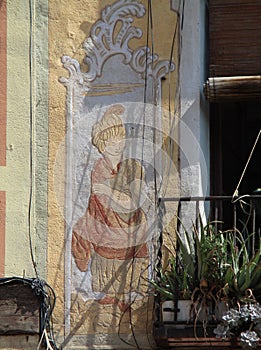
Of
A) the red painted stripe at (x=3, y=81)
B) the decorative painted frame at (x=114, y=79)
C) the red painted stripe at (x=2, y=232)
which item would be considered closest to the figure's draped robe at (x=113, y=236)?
the decorative painted frame at (x=114, y=79)

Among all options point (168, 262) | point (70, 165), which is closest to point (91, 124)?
point (70, 165)

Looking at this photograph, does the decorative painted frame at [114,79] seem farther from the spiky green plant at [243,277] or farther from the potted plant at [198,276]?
the spiky green plant at [243,277]

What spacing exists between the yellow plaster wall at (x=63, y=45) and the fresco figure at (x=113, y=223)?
16 cm

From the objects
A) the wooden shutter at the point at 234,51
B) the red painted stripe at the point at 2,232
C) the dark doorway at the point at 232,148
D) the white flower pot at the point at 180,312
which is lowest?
the white flower pot at the point at 180,312

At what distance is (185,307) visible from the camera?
10.8 m

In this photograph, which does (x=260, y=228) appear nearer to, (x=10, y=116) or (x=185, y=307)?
(x=185, y=307)

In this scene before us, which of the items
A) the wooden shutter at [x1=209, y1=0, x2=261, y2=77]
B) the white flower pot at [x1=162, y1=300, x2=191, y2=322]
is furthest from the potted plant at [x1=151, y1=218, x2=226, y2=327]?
the wooden shutter at [x1=209, y1=0, x2=261, y2=77]

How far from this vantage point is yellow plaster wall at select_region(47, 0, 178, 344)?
37.7 feet

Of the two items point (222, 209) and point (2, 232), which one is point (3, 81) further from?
point (222, 209)

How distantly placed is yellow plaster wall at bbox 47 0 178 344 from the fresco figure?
0.54 feet

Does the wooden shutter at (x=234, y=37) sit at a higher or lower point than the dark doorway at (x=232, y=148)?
higher

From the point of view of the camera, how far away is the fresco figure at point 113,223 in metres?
11.4

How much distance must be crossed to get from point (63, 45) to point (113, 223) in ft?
4.46

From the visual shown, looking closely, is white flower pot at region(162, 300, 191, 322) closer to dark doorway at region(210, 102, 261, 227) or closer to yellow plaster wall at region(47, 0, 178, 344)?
yellow plaster wall at region(47, 0, 178, 344)
